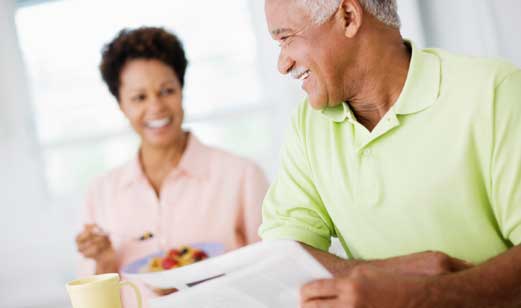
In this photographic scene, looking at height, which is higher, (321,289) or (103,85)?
(103,85)

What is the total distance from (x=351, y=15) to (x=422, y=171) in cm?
37

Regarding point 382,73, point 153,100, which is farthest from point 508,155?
point 153,100

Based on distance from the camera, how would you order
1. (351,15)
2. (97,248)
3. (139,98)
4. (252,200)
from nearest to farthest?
(351,15) < (97,248) < (252,200) < (139,98)

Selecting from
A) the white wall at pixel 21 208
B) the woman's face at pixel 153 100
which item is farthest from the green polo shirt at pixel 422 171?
the white wall at pixel 21 208

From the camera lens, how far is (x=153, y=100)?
2.62m

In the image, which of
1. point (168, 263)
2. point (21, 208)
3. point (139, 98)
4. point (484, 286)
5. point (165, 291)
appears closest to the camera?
point (484, 286)

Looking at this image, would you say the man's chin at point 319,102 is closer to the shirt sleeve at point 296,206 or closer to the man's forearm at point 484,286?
the shirt sleeve at point 296,206

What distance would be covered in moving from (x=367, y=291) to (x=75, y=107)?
2.97m

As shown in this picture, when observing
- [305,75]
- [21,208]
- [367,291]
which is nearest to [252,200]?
[305,75]

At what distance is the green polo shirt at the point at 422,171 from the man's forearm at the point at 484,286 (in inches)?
3.6

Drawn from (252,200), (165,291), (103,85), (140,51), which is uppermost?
(140,51)

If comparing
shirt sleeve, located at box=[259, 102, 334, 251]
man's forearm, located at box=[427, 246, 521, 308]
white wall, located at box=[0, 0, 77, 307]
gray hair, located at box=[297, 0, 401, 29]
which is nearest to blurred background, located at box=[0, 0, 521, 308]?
white wall, located at box=[0, 0, 77, 307]

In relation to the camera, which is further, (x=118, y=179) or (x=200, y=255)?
(x=118, y=179)

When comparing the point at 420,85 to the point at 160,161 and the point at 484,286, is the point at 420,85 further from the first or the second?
the point at 160,161
